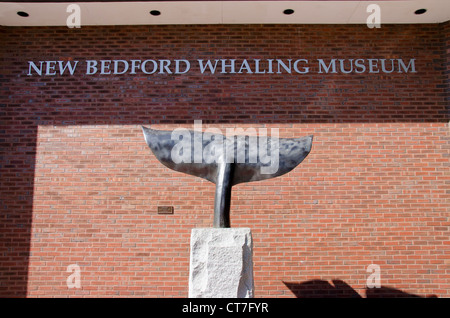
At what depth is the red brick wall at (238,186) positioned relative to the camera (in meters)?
5.83

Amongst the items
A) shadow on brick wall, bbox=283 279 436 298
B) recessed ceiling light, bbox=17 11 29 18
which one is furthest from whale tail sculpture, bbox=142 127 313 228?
recessed ceiling light, bbox=17 11 29 18

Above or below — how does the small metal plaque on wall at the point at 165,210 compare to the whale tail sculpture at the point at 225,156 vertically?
below

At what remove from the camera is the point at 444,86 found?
249 inches

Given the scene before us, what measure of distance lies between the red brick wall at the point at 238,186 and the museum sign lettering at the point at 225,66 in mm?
81

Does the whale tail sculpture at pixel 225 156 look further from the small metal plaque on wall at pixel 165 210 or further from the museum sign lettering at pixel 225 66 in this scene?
the museum sign lettering at pixel 225 66

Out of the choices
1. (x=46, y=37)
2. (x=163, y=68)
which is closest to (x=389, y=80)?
(x=163, y=68)

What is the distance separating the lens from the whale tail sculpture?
372 cm

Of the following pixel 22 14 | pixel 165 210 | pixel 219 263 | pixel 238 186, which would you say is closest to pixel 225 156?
pixel 219 263

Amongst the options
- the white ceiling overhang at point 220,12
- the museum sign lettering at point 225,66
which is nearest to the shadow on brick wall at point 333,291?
the museum sign lettering at point 225,66

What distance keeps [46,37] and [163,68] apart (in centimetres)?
177

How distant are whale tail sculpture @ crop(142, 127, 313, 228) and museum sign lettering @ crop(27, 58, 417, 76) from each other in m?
2.81

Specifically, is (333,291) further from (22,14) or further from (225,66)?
(22,14)

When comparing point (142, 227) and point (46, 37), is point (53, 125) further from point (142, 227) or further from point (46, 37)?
point (142, 227)

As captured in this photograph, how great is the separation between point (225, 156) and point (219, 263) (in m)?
0.86
